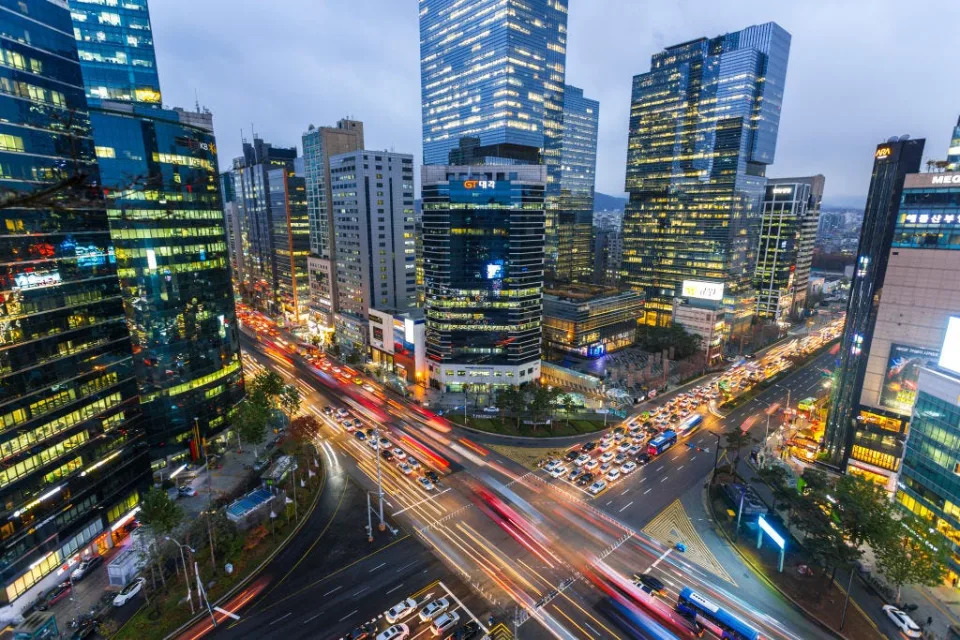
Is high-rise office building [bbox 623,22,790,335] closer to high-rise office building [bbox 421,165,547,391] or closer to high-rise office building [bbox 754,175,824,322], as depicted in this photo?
high-rise office building [bbox 754,175,824,322]

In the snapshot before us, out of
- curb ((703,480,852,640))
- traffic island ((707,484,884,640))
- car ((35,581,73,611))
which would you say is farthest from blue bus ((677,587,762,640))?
car ((35,581,73,611))

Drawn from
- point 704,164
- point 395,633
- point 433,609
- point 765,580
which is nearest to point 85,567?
point 395,633

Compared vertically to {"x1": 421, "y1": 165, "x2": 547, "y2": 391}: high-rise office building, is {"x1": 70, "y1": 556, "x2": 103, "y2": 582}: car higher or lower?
lower

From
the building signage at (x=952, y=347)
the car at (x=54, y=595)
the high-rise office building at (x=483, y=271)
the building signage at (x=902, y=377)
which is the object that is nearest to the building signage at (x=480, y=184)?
the high-rise office building at (x=483, y=271)

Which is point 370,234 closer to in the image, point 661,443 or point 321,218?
point 321,218

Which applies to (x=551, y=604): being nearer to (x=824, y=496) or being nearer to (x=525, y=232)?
(x=824, y=496)

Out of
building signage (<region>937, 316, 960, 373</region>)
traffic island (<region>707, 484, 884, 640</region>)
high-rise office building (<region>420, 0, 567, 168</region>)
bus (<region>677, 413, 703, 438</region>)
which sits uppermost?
high-rise office building (<region>420, 0, 567, 168</region>)

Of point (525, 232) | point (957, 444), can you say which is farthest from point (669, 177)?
point (957, 444)
